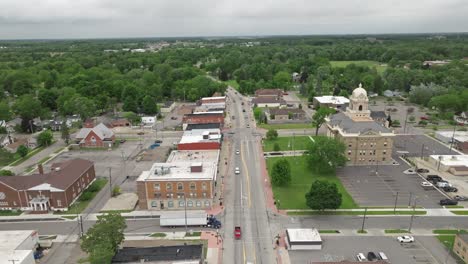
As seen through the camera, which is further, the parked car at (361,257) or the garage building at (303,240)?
the garage building at (303,240)

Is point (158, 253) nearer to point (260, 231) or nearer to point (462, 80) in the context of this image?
point (260, 231)

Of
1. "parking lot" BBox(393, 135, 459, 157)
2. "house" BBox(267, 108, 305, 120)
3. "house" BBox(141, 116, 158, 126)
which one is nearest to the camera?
"parking lot" BBox(393, 135, 459, 157)

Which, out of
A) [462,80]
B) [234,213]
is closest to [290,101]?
[462,80]

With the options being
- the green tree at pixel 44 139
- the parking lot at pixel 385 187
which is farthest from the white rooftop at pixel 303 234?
the green tree at pixel 44 139

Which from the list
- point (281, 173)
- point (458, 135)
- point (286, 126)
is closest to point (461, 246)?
point (281, 173)

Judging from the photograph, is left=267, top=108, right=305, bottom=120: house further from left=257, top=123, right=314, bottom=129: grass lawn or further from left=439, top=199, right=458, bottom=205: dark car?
left=439, top=199, right=458, bottom=205: dark car

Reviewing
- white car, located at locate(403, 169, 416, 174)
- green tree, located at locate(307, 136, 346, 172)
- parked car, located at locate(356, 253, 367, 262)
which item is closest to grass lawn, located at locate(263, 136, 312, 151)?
green tree, located at locate(307, 136, 346, 172)

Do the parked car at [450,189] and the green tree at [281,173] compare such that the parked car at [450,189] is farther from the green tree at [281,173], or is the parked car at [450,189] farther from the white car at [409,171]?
the green tree at [281,173]
